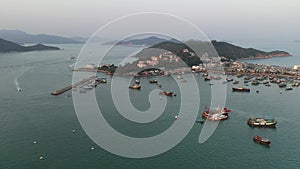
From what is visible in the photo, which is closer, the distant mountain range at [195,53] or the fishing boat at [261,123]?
the fishing boat at [261,123]

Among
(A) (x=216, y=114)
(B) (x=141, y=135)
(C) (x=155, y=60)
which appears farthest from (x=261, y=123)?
(C) (x=155, y=60)

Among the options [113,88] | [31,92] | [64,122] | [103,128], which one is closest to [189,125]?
[103,128]

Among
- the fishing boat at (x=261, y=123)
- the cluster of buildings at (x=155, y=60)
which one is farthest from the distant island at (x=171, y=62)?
the fishing boat at (x=261, y=123)

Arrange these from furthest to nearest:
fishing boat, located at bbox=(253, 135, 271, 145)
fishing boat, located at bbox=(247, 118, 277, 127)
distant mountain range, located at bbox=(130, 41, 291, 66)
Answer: distant mountain range, located at bbox=(130, 41, 291, 66)
fishing boat, located at bbox=(247, 118, 277, 127)
fishing boat, located at bbox=(253, 135, 271, 145)

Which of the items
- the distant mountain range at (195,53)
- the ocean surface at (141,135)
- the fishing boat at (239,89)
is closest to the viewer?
the ocean surface at (141,135)

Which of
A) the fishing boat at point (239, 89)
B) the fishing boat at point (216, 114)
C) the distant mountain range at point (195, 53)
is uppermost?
the distant mountain range at point (195, 53)

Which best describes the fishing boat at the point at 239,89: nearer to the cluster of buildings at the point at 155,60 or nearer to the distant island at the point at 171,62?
the distant island at the point at 171,62

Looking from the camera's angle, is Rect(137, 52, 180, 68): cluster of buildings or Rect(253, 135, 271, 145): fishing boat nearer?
Rect(253, 135, 271, 145): fishing boat

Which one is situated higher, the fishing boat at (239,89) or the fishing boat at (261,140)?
the fishing boat at (239,89)

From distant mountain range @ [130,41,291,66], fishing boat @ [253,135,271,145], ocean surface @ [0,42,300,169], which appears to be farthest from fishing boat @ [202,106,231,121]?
distant mountain range @ [130,41,291,66]

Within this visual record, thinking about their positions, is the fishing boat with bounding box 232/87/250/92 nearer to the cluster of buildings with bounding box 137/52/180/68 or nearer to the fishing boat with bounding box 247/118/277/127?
the fishing boat with bounding box 247/118/277/127

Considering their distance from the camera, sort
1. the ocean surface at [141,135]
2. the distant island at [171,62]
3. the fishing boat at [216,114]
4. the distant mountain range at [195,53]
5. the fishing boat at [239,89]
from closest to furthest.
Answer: the ocean surface at [141,135], the fishing boat at [216,114], the fishing boat at [239,89], the distant island at [171,62], the distant mountain range at [195,53]
